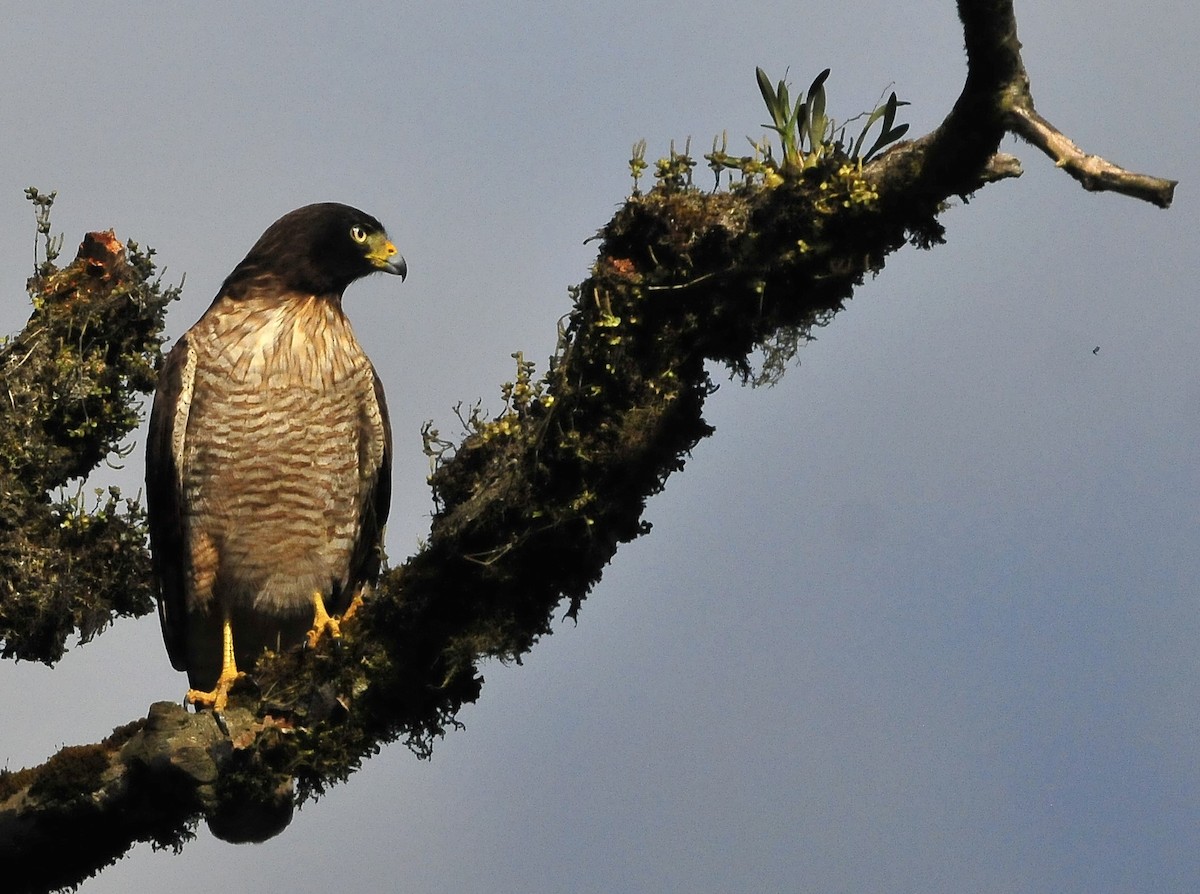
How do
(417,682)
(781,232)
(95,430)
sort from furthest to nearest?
(95,430) < (417,682) < (781,232)

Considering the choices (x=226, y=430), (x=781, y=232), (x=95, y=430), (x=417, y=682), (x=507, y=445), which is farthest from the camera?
(x=95, y=430)

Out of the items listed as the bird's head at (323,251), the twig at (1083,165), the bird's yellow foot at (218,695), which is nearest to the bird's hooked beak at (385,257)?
the bird's head at (323,251)

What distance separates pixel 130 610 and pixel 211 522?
1014mm

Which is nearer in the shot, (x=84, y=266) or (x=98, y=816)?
(x=98, y=816)

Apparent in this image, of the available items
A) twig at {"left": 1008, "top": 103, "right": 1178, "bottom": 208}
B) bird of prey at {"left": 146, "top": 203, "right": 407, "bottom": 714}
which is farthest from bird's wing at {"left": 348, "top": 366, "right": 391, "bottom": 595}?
twig at {"left": 1008, "top": 103, "right": 1178, "bottom": 208}

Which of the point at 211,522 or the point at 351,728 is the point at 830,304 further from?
the point at 211,522

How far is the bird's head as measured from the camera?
7723 millimetres

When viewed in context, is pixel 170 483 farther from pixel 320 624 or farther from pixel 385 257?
pixel 385 257

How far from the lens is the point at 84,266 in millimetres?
8109

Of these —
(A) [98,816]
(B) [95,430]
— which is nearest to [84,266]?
(B) [95,430]

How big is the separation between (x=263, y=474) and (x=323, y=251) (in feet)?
4.39

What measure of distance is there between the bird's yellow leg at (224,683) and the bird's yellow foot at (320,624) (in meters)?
0.36

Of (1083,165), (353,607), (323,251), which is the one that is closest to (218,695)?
(353,607)

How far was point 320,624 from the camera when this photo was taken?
22.9 feet
